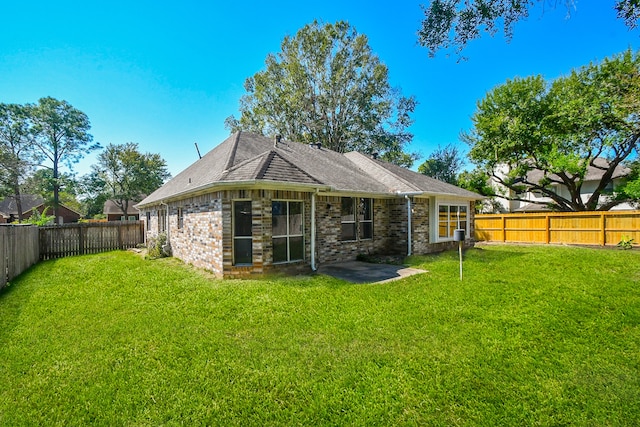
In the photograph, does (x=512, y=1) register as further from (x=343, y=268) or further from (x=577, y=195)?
(x=577, y=195)

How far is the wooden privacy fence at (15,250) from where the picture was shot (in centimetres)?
752

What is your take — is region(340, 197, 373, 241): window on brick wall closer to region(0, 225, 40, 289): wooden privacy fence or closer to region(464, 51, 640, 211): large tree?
region(0, 225, 40, 289): wooden privacy fence

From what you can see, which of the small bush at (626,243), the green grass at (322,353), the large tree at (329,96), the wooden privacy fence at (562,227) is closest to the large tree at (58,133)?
the large tree at (329,96)

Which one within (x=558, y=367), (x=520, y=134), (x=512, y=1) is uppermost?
(x=520, y=134)

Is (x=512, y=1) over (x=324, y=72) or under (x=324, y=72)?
under

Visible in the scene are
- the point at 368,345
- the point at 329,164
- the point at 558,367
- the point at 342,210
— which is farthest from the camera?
the point at 329,164

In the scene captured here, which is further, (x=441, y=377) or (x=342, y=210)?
(x=342, y=210)

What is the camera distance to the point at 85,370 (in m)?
3.68

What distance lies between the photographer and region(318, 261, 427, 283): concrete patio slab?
8256mm

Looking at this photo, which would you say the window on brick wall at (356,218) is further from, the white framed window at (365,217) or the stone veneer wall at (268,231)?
the stone veneer wall at (268,231)

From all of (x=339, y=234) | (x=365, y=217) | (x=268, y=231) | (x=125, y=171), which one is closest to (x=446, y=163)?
(x=365, y=217)

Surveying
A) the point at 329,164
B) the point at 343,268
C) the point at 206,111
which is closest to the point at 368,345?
the point at 343,268

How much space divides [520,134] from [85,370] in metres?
25.1

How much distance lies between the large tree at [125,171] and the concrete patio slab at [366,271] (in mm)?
37593
